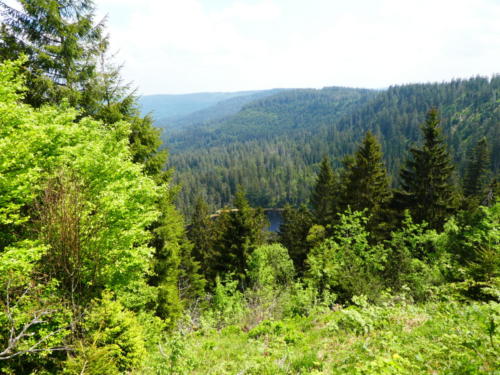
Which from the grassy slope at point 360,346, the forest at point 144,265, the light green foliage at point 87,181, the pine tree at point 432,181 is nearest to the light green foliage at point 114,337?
the forest at point 144,265

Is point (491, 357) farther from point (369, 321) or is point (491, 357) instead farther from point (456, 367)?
point (369, 321)

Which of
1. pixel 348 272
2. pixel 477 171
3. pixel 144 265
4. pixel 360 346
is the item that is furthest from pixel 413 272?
pixel 477 171

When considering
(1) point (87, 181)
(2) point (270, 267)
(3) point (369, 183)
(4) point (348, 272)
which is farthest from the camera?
(2) point (270, 267)

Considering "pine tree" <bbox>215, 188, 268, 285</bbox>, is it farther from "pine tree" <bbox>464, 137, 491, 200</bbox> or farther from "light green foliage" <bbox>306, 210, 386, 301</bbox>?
"pine tree" <bbox>464, 137, 491, 200</bbox>

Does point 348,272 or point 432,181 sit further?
point 432,181

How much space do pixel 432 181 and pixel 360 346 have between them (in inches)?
813

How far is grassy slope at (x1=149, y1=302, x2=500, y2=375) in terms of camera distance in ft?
16.5

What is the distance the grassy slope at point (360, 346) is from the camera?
5.04 meters

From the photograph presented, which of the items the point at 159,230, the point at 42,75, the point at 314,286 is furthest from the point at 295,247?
the point at 42,75

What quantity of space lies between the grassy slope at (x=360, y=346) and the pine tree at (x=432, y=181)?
16.0 m

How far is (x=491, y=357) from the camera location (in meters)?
4.86

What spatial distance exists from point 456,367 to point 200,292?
2970 centimetres

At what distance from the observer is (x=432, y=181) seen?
869 inches

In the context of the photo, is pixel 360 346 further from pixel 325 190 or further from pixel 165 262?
pixel 325 190
